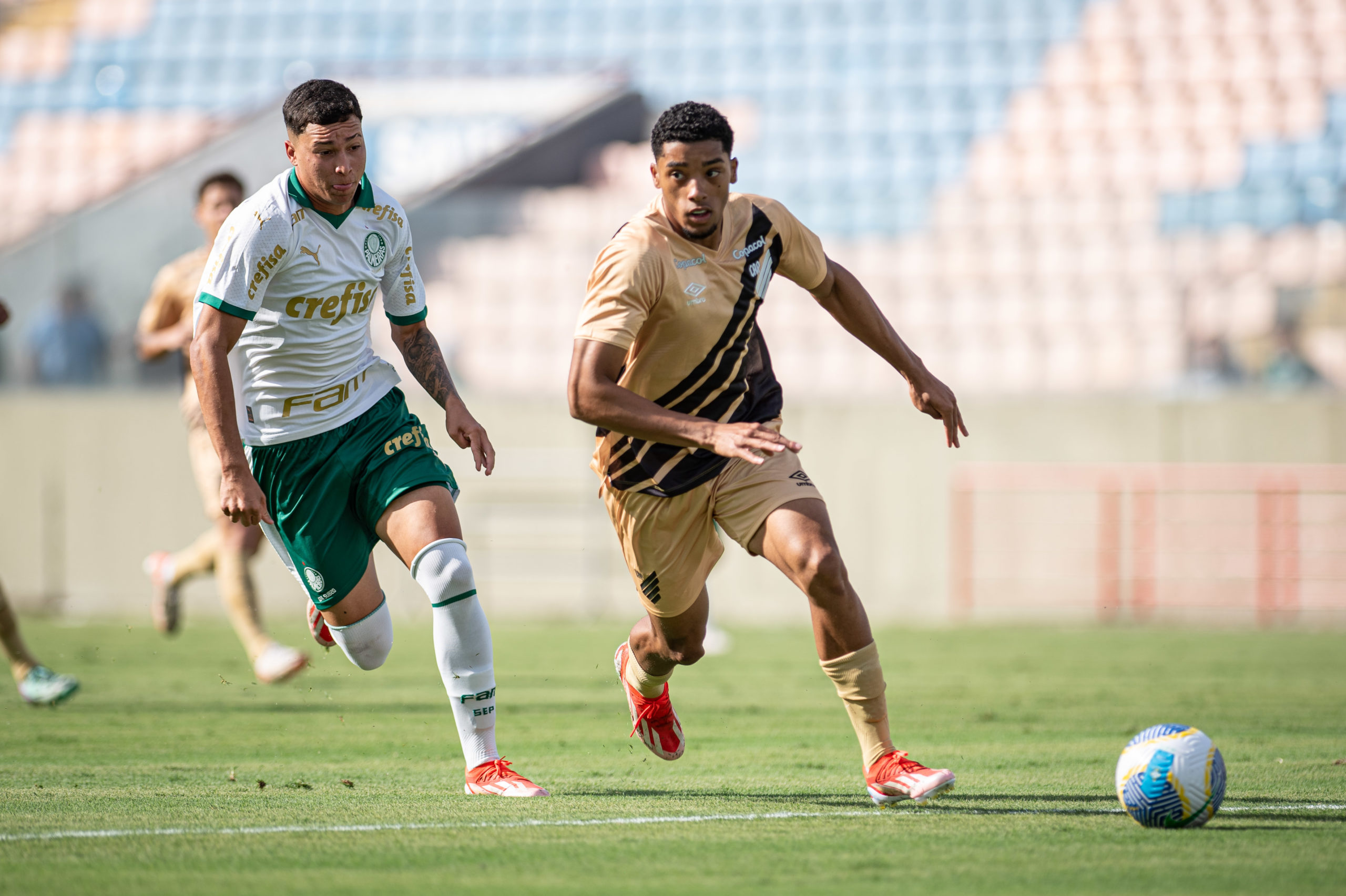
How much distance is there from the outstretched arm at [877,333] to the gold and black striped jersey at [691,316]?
3.7 inches

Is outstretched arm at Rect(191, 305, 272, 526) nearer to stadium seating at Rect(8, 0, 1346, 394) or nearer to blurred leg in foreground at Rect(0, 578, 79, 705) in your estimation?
blurred leg in foreground at Rect(0, 578, 79, 705)

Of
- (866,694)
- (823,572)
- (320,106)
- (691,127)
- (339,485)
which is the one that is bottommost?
(866,694)

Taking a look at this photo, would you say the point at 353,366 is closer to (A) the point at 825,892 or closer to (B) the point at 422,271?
(A) the point at 825,892

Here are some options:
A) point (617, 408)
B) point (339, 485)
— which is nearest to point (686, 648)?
point (617, 408)

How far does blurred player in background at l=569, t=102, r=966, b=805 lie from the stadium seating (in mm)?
10366

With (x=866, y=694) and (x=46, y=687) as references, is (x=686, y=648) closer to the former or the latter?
(x=866, y=694)

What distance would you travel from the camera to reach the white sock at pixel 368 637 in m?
5.52

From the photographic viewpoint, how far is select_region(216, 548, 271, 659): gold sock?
829 centimetres

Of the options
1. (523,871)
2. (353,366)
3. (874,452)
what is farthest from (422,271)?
(523,871)

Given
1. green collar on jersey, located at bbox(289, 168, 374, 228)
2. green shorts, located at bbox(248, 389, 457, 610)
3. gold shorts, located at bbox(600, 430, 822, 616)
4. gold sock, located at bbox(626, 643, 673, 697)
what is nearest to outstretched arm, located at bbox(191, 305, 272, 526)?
green shorts, located at bbox(248, 389, 457, 610)

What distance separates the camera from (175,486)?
15562 millimetres

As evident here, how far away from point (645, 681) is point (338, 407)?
1.60 meters

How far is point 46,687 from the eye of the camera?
7531mm

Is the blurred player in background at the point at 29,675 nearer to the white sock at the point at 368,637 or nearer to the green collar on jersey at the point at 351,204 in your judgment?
the white sock at the point at 368,637
